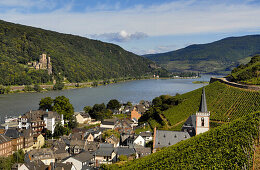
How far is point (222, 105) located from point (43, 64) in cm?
12313

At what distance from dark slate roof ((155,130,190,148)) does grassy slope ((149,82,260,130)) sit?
6.50m

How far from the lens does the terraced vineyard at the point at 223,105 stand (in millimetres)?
33406

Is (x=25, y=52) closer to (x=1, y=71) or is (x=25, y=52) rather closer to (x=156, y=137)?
(x=1, y=71)

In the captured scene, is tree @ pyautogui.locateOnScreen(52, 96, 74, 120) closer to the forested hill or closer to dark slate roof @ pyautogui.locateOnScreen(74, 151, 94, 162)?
dark slate roof @ pyautogui.locateOnScreen(74, 151, 94, 162)

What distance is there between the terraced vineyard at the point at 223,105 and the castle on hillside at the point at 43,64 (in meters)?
109

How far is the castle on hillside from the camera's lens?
13926 centimetres

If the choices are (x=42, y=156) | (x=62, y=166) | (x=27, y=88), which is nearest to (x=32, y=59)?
(x=27, y=88)

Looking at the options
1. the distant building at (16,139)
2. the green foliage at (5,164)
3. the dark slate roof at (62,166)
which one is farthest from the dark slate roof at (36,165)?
the distant building at (16,139)

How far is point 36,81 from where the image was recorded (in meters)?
121

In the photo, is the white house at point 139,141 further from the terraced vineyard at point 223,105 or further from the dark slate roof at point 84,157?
the dark slate roof at point 84,157

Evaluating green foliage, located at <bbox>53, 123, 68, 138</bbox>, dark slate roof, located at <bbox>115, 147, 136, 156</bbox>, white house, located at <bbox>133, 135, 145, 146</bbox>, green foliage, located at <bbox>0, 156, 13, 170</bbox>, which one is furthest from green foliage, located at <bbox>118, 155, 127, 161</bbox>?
green foliage, located at <bbox>53, 123, 68, 138</bbox>

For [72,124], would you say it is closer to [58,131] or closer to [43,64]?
[58,131]

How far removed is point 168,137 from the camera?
29.0m

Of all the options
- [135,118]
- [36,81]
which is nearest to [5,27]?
[36,81]
